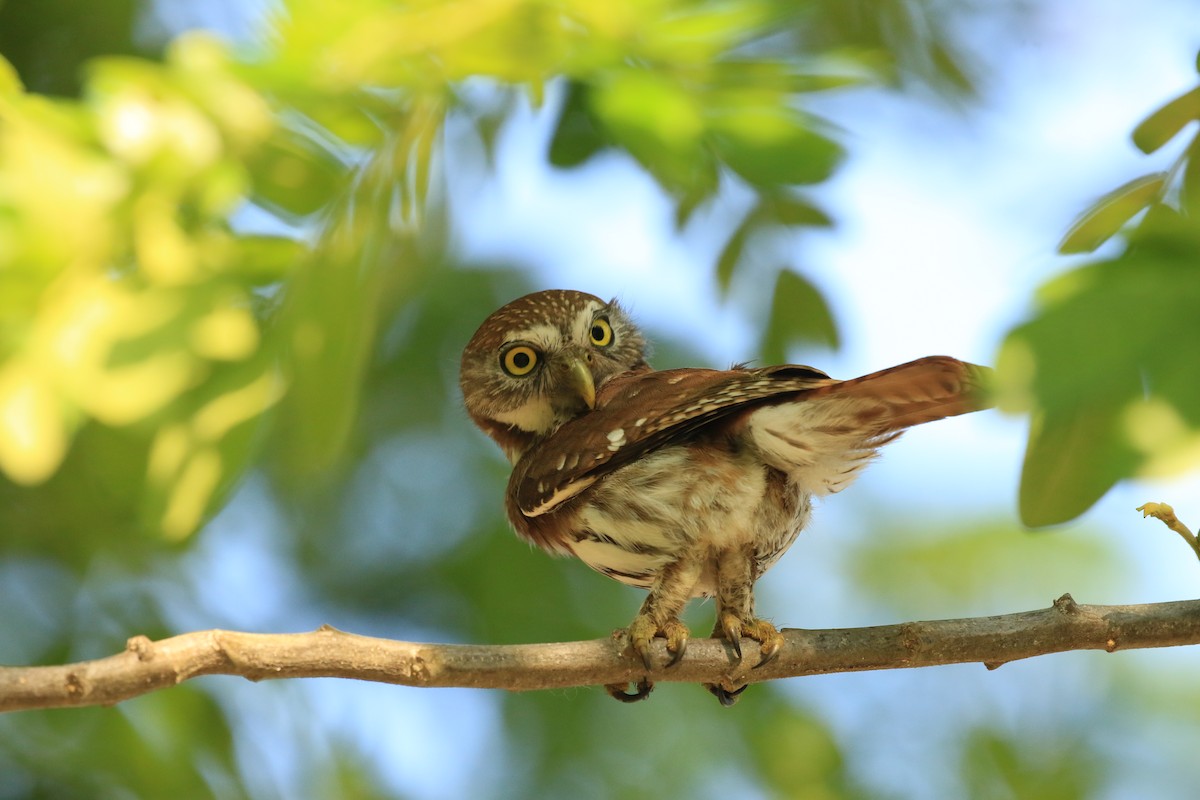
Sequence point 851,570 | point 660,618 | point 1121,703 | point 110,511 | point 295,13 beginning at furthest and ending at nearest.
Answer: point 851,570, point 1121,703, point 110,511, point 660,618, point 295,13

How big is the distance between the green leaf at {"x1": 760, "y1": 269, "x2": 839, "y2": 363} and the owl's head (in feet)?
2.45

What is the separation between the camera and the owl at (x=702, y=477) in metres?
2.94

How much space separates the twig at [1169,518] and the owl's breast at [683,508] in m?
0.99

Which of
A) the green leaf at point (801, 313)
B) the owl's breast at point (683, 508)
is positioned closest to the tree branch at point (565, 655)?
the owl's breast at point (683, 508)

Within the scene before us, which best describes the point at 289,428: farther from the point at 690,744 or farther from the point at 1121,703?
the point at 1121,703

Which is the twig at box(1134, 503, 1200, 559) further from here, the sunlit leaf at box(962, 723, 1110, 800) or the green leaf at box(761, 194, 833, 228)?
the sunlit leaf at box(962, 723, 1110, 800)

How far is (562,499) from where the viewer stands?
319cm

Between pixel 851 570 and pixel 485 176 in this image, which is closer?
pixel 485 176

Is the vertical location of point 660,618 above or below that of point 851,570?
below

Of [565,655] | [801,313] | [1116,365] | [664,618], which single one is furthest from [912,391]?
[1116,365]

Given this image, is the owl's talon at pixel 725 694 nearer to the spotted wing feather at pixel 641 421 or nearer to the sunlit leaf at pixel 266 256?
the spotted wing feather at pixel 641 421

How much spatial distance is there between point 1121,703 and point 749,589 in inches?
93.8

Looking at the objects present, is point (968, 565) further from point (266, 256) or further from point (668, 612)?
point (266, 256)

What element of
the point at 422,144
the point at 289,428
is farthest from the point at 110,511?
the point at 422,144
